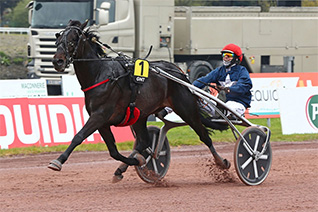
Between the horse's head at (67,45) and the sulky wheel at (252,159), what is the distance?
2.23 metres

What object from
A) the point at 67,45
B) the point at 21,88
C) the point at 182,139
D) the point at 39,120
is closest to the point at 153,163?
the point at 67,45

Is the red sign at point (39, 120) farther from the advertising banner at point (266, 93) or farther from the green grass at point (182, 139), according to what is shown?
the advertising banner at point (266, 93)

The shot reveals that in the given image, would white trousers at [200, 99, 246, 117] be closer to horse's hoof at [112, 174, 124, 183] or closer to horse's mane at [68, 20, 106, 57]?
horse's hoof at [112, 174, 124, 183]

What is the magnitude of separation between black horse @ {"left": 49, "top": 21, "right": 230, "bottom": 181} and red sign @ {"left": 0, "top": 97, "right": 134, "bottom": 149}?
3705mm

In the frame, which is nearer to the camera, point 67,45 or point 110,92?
point 67,45

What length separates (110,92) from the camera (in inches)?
297

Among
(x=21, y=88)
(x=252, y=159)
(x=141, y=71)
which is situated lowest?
(x=252, y=159)

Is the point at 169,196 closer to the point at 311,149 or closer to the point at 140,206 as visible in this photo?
the point at 140,206

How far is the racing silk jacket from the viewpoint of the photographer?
327 inches

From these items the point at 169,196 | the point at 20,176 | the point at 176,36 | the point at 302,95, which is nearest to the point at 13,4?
the point at 176,36

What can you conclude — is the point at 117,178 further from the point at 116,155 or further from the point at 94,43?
the point at 94,43

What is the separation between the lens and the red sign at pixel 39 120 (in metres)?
11.5

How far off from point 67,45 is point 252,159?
8.68 ft

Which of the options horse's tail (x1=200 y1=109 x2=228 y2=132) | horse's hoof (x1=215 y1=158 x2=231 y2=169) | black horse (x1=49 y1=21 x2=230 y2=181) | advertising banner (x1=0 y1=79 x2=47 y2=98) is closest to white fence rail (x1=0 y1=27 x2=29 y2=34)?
advertising banner (x1=0 y1=79 x2=47 y2=98)
